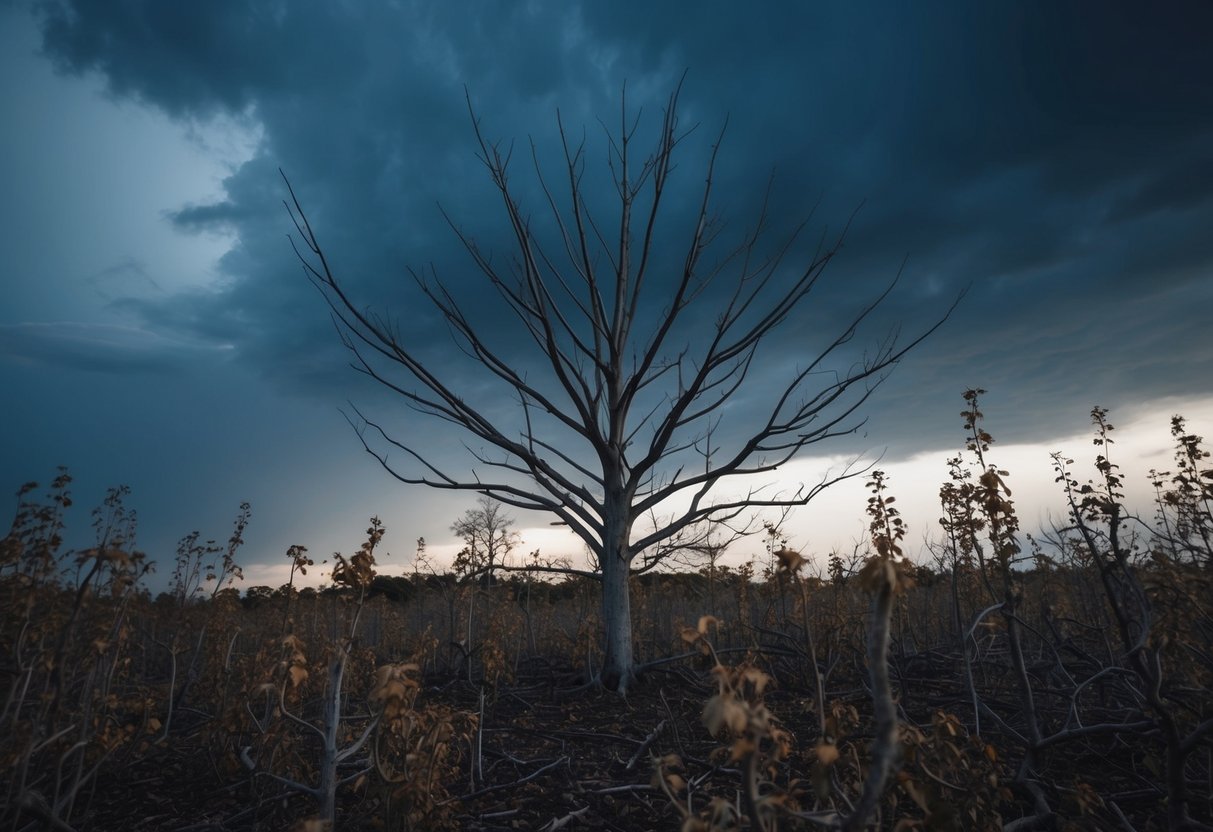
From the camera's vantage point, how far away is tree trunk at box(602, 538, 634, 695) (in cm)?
719

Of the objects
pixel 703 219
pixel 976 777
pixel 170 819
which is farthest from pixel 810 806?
pixel 703 219

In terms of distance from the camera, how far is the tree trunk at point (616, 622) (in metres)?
7.19

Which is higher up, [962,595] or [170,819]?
[962,595]

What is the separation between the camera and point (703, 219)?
8.61m

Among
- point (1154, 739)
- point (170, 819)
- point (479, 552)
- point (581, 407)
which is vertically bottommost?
point (170, 819)

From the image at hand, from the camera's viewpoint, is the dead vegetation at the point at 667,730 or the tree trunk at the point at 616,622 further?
the tree trunk at the point at 616,622

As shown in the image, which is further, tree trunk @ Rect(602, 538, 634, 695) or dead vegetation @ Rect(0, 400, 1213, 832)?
tree trunk @ Rect(602, 538, 634, 695)

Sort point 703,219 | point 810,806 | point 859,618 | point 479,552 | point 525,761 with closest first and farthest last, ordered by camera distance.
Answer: point 810,806 → point 525,761 → point 859,618 → point 703,219 → point 479,552

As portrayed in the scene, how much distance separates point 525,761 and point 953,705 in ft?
13.4

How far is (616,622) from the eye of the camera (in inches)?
286

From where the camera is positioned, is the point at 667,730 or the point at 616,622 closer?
the point at 667,730

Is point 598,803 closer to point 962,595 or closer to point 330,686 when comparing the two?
point 330,686

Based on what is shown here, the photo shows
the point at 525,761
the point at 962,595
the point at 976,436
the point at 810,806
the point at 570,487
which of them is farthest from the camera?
the point at 962,595

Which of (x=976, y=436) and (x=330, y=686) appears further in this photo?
(x=976, y=436)
